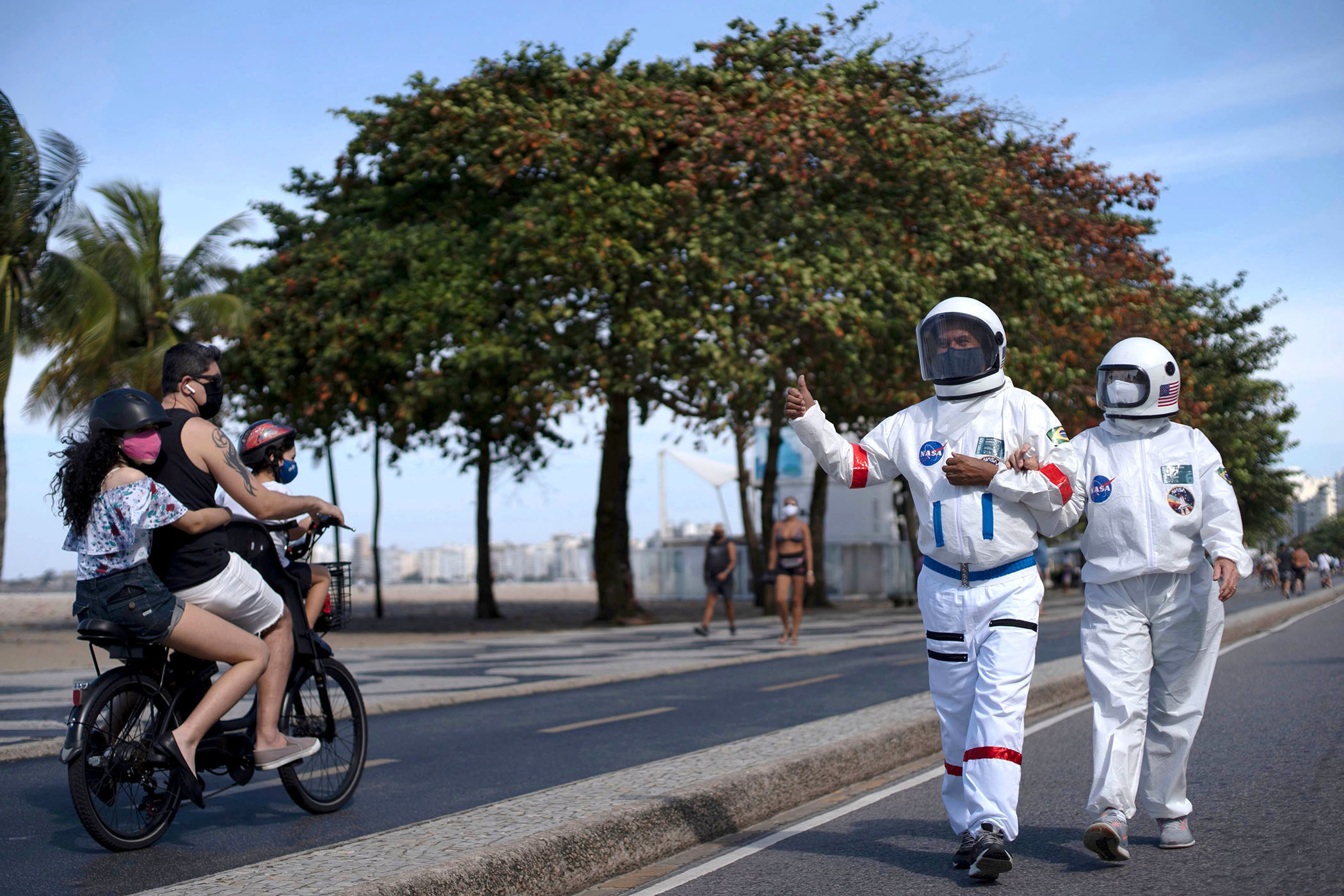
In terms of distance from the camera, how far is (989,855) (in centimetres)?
421

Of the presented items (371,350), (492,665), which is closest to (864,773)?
(492,665)

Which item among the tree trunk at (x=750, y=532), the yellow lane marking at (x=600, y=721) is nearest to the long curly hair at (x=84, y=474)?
the yellow lane marking at (x=600, y=721)

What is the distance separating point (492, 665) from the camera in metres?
14.8

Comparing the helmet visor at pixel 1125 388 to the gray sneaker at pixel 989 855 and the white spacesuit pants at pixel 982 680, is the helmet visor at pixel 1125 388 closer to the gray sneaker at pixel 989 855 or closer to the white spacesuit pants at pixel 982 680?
the white spacesuit pants at pixel 982 680

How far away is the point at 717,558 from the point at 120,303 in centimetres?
1339

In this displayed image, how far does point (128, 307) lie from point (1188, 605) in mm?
24318

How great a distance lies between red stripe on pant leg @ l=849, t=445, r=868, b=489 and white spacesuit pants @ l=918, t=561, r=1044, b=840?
41cm

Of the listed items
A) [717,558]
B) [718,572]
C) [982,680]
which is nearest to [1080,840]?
[982,680]

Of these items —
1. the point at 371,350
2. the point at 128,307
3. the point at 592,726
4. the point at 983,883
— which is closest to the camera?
the point at 983,883

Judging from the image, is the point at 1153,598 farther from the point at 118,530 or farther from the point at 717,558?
the point at 717,558

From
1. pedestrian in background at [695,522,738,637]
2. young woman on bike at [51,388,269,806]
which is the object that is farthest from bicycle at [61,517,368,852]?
pedestrian in background at [695,522,738,637]

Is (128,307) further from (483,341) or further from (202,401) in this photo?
(202,401)

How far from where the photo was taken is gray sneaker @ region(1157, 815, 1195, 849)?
4840 mm

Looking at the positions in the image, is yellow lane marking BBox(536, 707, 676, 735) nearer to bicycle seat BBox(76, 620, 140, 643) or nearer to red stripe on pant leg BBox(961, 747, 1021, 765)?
bicycle seat BBox(76, 620, 140, 643)
